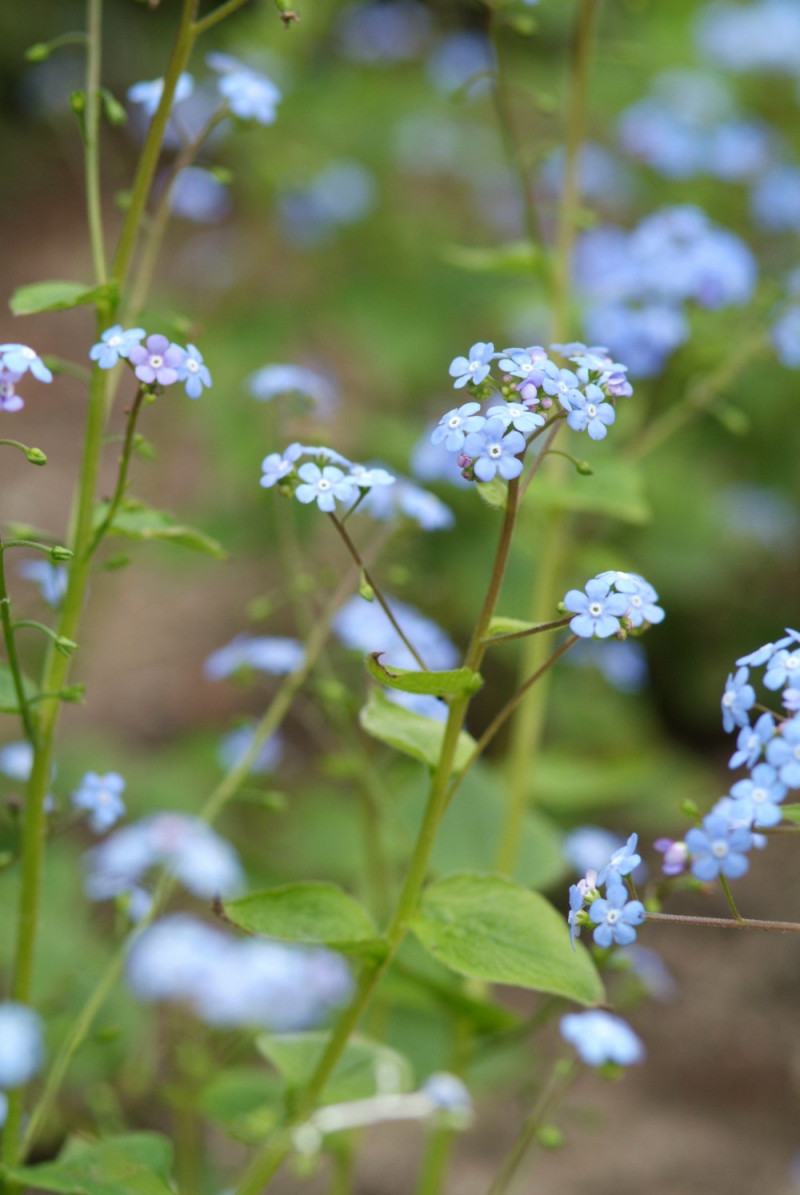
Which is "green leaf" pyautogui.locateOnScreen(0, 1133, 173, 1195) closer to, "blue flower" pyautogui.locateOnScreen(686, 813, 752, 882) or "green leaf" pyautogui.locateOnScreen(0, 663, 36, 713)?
"green leaf" pyautogui.locateOnScreen(0, 663, 36, 713)

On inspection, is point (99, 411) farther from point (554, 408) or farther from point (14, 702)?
point (554, 408)

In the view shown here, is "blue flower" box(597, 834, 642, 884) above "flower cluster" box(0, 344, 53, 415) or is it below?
below

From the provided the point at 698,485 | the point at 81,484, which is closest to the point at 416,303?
the point at 698,485

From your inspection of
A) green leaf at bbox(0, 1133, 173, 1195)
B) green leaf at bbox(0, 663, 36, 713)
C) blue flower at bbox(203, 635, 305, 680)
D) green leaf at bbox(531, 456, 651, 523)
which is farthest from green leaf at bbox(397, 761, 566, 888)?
green leaf at bbox(0, 663, 36, 713)

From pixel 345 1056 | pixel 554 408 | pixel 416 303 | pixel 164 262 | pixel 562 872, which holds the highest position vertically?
pixel 164 262

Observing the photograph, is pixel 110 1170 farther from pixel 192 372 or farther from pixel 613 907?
pixel 192 372

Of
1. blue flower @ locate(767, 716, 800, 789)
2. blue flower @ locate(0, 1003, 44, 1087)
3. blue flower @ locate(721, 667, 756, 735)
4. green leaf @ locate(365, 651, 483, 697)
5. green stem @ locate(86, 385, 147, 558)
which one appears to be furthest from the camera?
blue flower @ locate(0, 1003, 44, 1087)
